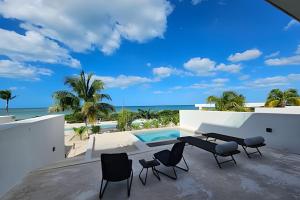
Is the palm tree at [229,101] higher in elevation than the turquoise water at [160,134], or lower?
higher

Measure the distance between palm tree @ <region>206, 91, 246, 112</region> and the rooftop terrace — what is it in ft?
21.4

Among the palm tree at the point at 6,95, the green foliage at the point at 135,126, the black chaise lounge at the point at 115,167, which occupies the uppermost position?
the palm tree at the point at 6,95

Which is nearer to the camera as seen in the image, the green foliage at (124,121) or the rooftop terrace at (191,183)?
the rooftop terrace at (191,183)

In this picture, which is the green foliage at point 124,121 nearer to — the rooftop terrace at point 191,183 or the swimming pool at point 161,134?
the swimming pool at point 161,134

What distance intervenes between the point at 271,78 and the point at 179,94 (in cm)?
1892

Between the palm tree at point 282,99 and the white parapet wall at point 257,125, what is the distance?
933 cm

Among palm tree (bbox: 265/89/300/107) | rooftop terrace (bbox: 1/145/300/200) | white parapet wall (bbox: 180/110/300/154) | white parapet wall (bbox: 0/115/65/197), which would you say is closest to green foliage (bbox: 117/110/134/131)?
white parapet wall (bbox: 180/110/300/154)

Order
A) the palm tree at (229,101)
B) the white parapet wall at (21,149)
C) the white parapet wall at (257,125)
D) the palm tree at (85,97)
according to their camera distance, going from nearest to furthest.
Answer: the white parapet wall at (21,149), the white parapet wall at (257,125), the palm tree at (229,101), the palm tree at (85,97)

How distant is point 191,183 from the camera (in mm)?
3275

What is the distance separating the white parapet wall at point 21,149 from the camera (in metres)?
3.19

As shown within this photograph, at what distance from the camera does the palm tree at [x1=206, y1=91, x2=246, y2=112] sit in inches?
418

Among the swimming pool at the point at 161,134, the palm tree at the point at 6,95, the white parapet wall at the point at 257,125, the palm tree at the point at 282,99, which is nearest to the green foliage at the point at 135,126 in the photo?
the swimming pool at the point at 161,134

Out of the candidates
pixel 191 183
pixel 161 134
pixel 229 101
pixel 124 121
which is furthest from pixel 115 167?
pixel 229 101

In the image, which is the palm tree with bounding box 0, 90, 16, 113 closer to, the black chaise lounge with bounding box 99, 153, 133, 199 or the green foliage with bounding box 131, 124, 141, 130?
the green foliage with bounding box 131, 124, 141, 130
